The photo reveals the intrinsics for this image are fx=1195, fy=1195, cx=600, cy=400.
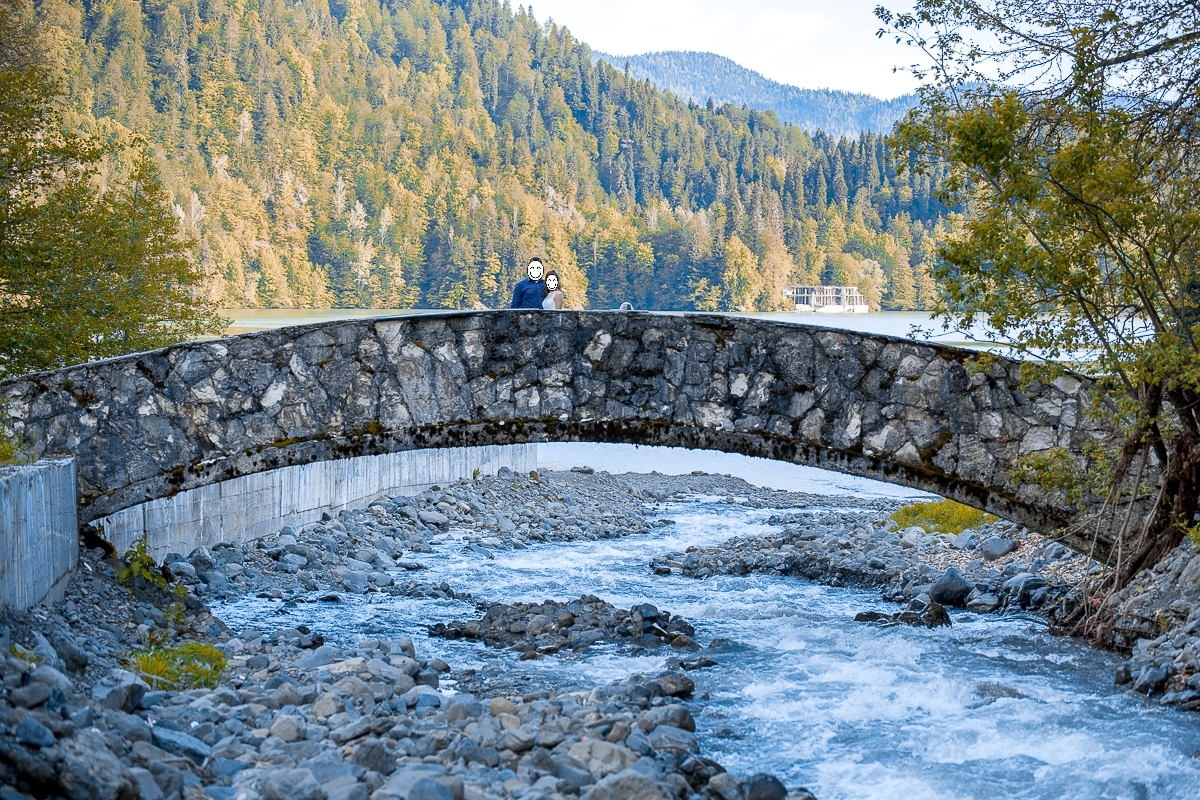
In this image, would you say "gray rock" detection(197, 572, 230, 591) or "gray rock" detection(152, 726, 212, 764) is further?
"gray rock" detection(197, 572, 230, 591)

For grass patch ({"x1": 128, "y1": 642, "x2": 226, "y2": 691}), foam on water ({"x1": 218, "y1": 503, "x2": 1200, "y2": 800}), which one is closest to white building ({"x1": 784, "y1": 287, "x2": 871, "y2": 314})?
foam on water ({"x1": 218, "y1": 503, "x2": 1200, "y2": 800})

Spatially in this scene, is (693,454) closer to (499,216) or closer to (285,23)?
(499,216)

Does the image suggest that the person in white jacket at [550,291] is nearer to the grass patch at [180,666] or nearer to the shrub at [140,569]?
the shrub at [140,569]

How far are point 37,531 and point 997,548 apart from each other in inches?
387

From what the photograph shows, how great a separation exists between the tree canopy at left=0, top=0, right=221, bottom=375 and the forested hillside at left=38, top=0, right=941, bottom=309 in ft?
160

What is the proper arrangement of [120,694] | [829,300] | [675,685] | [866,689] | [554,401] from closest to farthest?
[120,694]
[675,685]
[866,689]
[554,401]
[829,300]

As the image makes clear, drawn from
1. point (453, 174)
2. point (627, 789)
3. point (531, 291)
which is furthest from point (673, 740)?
point (453, 174)

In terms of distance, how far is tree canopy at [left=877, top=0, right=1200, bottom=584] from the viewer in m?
8.61

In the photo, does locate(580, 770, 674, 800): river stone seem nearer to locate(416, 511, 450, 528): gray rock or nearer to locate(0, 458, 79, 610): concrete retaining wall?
locate(0, 458, 79, 610): concrete retaining wall

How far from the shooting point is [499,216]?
83438mm

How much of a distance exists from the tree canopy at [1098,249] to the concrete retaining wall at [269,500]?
307 inches

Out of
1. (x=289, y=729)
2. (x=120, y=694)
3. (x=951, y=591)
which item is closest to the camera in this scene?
(x=120, y=694)

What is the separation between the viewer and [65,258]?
14.7 metres

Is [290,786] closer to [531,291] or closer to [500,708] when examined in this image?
[500,708]
